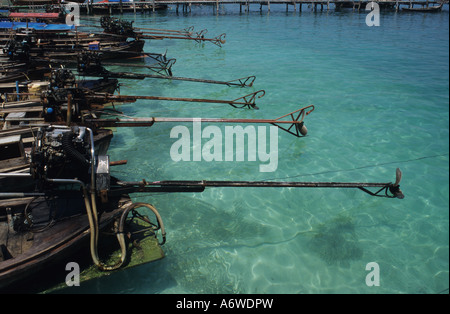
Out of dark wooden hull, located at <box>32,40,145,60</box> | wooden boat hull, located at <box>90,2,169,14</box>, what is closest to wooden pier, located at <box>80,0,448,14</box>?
wooden boat hull, located at <box>90,2,169,14</box>

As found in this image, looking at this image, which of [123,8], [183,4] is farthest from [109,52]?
[183,4]

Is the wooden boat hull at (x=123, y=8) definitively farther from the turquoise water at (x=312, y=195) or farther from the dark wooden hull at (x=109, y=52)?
the turquoise water at (x=312, y=195)

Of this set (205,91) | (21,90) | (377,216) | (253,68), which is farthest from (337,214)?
(253,68)

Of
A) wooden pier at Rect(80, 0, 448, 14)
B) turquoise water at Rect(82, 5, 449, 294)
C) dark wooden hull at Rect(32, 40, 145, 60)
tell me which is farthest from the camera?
wooden pier at Rect(80, 0, 448, 14)

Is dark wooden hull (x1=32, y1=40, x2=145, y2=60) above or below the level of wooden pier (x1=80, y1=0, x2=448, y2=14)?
below

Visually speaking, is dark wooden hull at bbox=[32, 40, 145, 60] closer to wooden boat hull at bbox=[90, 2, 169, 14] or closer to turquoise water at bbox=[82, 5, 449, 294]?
turquoise water at bbox=[82, 5, 449, 294]

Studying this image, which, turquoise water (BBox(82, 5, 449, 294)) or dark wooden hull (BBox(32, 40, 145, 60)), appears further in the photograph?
dark wooden hull (BBox(32, 40, 145, 60))

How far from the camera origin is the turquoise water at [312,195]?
25.4 feet

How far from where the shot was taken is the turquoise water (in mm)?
7746

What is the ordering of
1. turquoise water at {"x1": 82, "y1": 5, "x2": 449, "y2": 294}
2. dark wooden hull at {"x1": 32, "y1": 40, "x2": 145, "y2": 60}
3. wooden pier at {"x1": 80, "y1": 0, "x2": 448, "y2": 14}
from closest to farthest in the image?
turquoise water at {"x1": 82, "y1": 5, "x2": 449, "y2": 294} < dark wooden hull at {"x1": 32, "y1": 40, "x2": 145, "y2": 60} < wooden pier at {"x1": 80, "y1": 0, "x2": 448, "y2": 14}

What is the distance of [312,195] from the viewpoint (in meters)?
10.5

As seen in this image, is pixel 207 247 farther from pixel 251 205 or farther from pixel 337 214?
pixel 337 214
